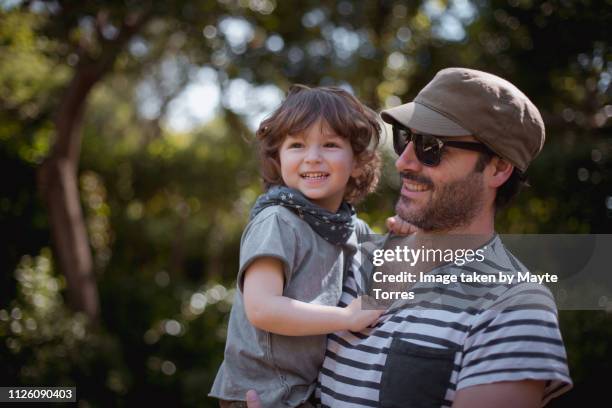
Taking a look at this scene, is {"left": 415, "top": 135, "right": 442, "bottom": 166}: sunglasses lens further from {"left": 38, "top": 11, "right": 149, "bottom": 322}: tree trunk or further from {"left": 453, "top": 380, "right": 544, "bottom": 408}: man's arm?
{"left": 38, "top": 11, "right": 149, "bottom": 322}: tree trunk

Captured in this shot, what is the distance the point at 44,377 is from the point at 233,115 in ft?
11.0

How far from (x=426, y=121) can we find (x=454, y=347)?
766 mm

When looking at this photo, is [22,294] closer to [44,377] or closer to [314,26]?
[44,377]

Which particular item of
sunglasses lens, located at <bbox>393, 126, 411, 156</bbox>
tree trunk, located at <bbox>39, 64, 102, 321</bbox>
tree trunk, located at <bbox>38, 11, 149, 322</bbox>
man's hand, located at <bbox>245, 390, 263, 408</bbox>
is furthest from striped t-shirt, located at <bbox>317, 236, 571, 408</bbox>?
tree trunk, located at <bbox>39, 64, 102, 321</bbox>

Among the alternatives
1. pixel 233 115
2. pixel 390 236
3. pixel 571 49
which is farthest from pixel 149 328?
pixel 390 236

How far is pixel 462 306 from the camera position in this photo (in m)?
1.98

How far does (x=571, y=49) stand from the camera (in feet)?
17.5

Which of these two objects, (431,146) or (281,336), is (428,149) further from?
(281,336)

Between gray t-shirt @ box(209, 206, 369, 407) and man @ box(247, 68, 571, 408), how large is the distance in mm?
73

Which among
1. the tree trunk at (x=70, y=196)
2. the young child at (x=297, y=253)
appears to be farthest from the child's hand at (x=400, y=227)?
the tree trunk at (x=70, y=196)

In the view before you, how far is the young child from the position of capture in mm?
2172

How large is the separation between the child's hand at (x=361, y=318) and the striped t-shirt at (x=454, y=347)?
3 cm

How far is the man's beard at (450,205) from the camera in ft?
7.39

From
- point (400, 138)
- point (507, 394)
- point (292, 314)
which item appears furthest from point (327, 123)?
point (507, 394)
